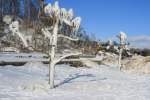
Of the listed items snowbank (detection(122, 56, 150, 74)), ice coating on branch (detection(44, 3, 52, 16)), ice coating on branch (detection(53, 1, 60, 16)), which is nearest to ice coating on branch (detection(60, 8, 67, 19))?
ice coating on branch (detection(53, 1, 60, 16))

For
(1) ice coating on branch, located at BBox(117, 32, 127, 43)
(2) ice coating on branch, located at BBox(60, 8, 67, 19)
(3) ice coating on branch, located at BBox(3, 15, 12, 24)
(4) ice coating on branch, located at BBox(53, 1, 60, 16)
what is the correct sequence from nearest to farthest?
(4) ice coating on branch, located at BBox(53, 1, 60, 16) → (2) ice coating on branch, located at BBox(60, 8, 67, 19) → (1) ice coating on branch, located at BBox(117, 32, 127, 43) → (3) ice coating on branch, located at BBox(3, 15, 12, 24)

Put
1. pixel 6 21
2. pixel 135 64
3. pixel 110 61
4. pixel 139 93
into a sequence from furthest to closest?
pixel 6 21 < pixel 110 61 < pixel 135 64 < pixel 139 93

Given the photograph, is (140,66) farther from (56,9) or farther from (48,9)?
(48,9)

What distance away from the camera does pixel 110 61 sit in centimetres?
4359

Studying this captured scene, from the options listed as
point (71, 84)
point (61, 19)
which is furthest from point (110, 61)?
point (61, 19)

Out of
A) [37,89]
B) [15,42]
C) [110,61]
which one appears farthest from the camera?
[15,42]

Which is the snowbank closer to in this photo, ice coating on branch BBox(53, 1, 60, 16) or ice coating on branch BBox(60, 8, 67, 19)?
ice coating on branch BBox(60, 8, 67, 19)

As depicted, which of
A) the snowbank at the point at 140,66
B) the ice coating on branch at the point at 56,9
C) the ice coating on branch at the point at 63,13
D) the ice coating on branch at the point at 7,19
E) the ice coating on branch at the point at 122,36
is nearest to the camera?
the ice coating on branch at the point at 56,9

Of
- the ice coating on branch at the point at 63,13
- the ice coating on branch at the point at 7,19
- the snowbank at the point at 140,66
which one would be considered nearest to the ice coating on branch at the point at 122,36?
the snowbank at the point at 140,66

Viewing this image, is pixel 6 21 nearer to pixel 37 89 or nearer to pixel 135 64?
pixel 135 64

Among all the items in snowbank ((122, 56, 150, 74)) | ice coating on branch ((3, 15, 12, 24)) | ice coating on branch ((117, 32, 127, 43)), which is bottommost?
snowbank ((122, 56, 150, 74))

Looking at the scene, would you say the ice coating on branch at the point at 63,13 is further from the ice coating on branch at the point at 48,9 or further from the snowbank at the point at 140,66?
the snowbank at the point at 140,66

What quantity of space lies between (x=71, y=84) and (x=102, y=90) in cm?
209

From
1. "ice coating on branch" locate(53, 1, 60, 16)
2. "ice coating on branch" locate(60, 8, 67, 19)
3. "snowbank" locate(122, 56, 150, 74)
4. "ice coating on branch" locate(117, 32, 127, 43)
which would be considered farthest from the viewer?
"ice coating on branch" locate(117, 32, 127, 43)
